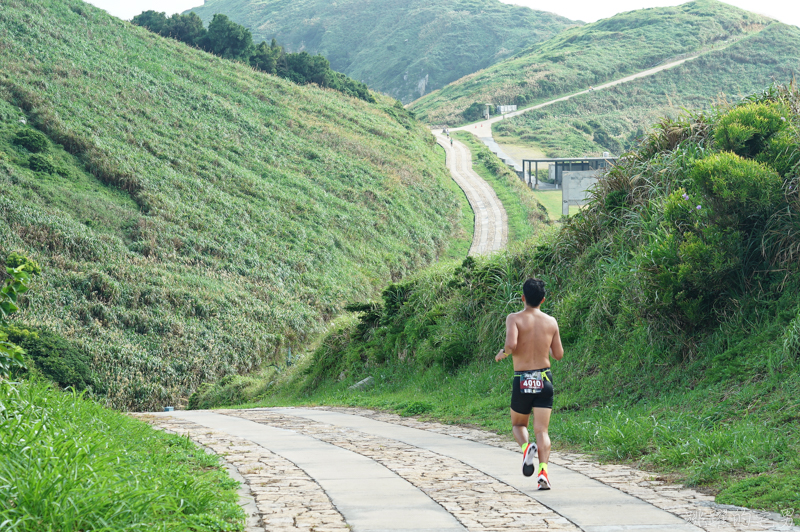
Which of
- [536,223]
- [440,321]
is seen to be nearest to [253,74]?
[536,223]

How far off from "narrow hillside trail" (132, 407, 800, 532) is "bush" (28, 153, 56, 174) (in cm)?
2025

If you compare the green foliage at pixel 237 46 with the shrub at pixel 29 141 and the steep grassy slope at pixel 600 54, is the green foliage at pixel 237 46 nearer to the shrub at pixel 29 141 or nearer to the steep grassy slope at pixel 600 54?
the shrub at pixel 29 141

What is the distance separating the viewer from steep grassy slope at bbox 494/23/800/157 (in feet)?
251

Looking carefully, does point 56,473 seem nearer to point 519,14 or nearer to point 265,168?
point 265,168

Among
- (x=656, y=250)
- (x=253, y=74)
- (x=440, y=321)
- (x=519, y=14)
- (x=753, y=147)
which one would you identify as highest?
(x=519, y=14)

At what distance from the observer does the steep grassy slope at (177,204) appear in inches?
789

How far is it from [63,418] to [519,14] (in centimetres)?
20002

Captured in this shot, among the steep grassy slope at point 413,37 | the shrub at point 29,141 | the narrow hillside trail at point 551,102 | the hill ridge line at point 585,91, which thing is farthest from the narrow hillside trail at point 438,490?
the steep grassy slope at point 413,37

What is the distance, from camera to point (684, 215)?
849cm

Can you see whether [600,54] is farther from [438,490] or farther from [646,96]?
[438,490]

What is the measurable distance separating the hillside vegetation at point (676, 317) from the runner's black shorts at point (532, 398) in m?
1.34

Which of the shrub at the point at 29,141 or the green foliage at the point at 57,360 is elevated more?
the shrub at the point at 29,141

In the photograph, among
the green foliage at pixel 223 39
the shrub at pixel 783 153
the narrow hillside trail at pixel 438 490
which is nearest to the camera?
the narrow hillside trail at pixel 438 490

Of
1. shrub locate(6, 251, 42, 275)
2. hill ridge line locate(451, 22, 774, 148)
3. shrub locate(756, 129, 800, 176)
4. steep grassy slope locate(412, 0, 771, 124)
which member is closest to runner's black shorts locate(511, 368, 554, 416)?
shrub locate(6, 251, 42, 275)
